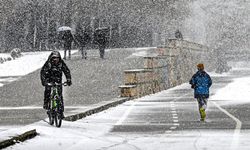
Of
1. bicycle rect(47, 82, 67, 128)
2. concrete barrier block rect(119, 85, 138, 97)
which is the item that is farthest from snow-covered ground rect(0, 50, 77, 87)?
bicycle rect(47, 82, 67, 128)

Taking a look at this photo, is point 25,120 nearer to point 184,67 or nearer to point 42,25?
point 184,67

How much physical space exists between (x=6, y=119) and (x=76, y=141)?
261 inches

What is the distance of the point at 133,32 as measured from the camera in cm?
6838

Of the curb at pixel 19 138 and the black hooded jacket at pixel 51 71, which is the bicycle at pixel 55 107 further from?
the curb at pixel 19 138

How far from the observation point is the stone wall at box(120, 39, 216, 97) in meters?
34.6

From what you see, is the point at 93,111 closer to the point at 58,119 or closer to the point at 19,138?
the point at 58,119

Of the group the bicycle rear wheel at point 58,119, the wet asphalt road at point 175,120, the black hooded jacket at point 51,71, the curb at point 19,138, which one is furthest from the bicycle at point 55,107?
the curb at point 19,138

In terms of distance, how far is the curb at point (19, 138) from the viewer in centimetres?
1345

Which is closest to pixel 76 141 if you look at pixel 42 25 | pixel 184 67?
pixel 184 67

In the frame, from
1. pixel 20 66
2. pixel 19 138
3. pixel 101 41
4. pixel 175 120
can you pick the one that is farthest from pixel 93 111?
pixel 20 66

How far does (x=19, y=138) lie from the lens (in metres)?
14.4

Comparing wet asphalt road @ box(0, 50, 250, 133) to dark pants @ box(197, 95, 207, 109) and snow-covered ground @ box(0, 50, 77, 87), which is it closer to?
dark pants @ box(197, 95, 207, 109)

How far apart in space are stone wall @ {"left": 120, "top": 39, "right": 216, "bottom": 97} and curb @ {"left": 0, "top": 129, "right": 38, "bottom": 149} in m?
17.4

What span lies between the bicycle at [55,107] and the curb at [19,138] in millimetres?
2249
